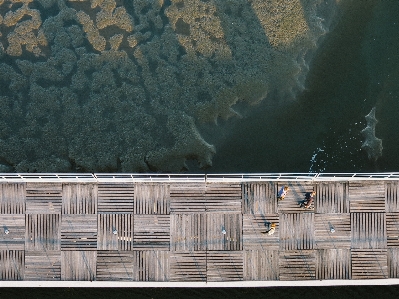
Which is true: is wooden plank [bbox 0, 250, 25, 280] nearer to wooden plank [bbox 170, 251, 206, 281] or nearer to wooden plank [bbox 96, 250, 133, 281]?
wooden plank [bbox 96, 250, 133, 281]

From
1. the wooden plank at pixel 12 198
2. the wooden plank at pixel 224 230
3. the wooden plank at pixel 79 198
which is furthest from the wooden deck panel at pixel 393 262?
the wooden plank at pixel 12 198

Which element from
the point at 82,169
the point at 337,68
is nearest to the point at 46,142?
the point at 82,169

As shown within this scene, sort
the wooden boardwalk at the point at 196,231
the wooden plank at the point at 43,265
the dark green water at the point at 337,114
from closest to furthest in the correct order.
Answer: the wooden plank at the point at 43,265, the wooden boardwalk at the point at 196,231, the dark green water at the point at 337,114

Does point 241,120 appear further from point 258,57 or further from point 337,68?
point 337,68

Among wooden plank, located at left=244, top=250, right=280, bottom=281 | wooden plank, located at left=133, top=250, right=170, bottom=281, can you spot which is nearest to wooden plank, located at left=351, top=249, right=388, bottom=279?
wooden plank, located at left=244, top=250, right=280, bottom=281

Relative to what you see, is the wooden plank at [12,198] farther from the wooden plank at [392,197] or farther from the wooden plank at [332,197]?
the wooden plank at [392,197]
